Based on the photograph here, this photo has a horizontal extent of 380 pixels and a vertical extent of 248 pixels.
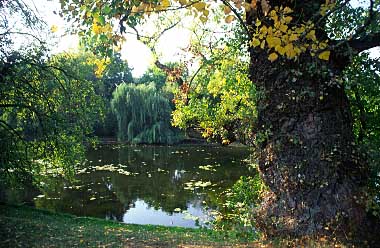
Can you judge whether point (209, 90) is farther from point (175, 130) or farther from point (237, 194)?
point (175, 130)

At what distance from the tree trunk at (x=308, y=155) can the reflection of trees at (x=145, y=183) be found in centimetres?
933

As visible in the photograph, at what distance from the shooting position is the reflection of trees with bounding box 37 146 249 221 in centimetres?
1380

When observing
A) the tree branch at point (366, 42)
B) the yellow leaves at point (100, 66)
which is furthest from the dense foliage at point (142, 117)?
the yellow leaves at point (100, 66)

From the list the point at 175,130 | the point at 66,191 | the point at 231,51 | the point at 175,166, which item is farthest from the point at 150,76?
the point at 231,51

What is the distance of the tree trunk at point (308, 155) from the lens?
12.8 ft

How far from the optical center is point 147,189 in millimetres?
16188

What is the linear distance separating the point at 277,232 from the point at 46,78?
7628 millimetres

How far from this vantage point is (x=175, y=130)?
33969 mm

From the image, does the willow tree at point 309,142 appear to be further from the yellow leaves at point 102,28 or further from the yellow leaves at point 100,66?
the yellow leaves at point 102,28

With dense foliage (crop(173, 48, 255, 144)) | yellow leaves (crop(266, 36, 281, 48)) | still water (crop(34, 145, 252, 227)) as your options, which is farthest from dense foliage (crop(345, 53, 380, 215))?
still water (crop(34, 145, 252, 227))

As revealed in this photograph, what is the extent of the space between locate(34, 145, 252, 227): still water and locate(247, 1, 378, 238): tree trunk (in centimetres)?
768

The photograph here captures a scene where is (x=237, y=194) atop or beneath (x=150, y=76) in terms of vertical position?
beneath

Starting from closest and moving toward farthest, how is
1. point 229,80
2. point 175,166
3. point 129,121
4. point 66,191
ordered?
point 229,80, point 66,191, point 175,166, point 129,121

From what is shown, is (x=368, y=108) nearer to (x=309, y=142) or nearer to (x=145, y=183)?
(x=309, y=142)
